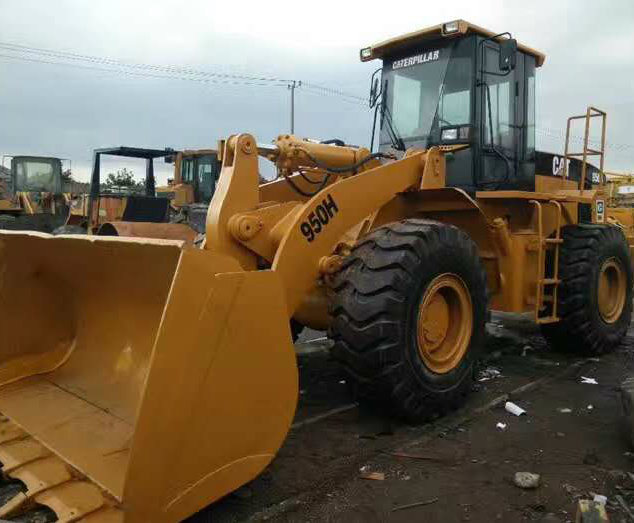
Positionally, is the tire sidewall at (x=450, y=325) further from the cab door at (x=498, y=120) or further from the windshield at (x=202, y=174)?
the windshield at (x=202, y=174)

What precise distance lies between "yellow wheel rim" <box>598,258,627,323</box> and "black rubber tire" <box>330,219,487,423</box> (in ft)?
9.70

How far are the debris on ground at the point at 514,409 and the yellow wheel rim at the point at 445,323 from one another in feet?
1.95

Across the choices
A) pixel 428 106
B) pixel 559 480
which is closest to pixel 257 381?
pixel 559 480

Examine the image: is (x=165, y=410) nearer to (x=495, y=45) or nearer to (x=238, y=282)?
(x=238, y=282)

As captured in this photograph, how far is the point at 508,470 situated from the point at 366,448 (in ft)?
2.74

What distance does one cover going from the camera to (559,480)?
328cm

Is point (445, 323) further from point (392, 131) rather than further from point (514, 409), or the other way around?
point (392, 131)

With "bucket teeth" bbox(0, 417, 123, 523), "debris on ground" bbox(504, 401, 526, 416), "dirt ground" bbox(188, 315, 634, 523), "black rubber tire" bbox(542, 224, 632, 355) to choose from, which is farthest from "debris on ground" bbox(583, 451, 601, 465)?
"bucket teeth" bbox(0, 417, 123, 523)

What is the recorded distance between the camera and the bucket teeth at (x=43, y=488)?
8.21 ft

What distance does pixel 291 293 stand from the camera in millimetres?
3506

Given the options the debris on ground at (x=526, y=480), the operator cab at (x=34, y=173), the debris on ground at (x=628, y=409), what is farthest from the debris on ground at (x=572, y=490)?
the operator cab at (x=34, y=173)

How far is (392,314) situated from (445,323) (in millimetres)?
847

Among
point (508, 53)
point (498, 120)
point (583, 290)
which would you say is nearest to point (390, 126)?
point (498, 120)

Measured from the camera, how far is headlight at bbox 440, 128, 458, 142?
209 inches
